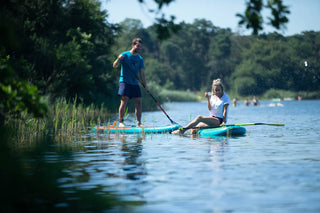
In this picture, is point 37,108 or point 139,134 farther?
point 139,134

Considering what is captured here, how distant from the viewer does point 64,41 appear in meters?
22.6

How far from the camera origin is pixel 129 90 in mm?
13938

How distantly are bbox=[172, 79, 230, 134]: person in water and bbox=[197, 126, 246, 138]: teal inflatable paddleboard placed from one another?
0.26 m

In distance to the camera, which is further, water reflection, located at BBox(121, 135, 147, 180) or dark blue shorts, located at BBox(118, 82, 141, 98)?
dark blue shorts, located at BBox(118, 82, 141, 98)

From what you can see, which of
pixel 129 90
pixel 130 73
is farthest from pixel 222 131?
pixel 130 73

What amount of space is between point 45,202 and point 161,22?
2.46 metres

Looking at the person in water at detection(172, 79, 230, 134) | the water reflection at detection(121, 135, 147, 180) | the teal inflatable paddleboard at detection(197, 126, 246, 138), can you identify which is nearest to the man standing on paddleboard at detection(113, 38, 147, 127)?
the person in water at detection(172, 79, 230, 134)

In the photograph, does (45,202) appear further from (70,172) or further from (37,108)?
(70,172)

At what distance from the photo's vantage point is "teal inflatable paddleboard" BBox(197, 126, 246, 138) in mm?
12909

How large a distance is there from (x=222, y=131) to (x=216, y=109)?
0.68m

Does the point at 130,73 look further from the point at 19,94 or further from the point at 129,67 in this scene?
the point at 19,94

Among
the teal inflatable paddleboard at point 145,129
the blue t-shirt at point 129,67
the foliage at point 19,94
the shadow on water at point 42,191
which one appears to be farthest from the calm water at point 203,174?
the blue t-shirt at point 129,67

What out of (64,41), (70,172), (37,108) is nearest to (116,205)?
(37,108)

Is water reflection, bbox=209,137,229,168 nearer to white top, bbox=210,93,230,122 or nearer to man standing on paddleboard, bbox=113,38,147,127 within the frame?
white top, bbox=210,93,230,122
